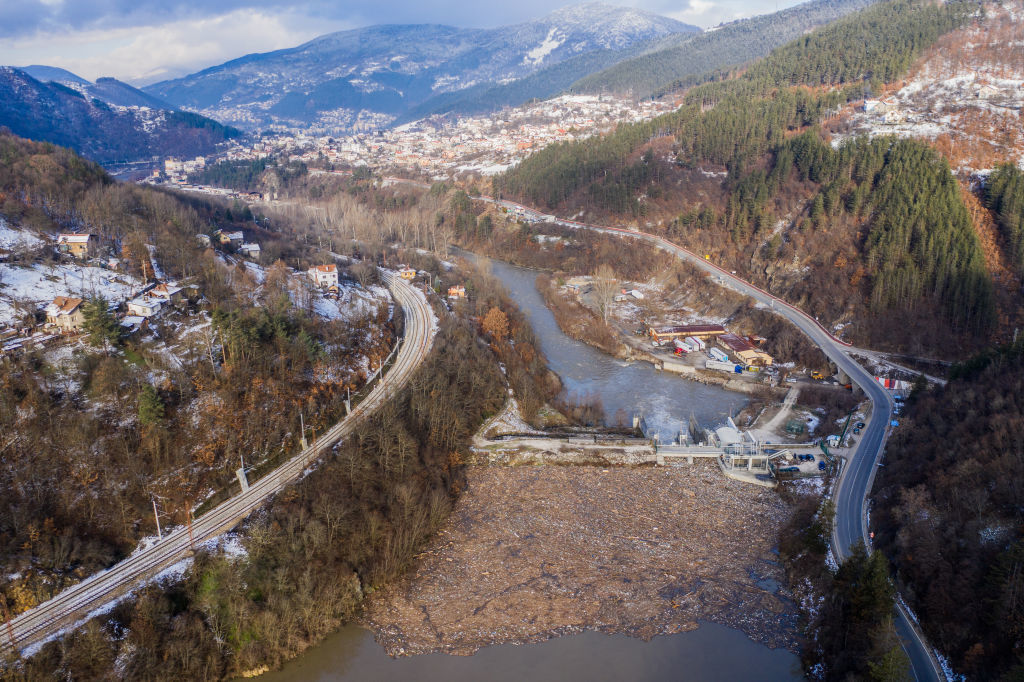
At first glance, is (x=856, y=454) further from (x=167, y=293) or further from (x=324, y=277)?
(x=167, y=293)

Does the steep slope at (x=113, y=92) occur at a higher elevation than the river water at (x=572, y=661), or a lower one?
higher

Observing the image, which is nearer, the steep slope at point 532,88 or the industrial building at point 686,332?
the industrial building at point 686,332

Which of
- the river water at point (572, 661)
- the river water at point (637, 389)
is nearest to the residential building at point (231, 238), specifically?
the river water at point (637, 389)

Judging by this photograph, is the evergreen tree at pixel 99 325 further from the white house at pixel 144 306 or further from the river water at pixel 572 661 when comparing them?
the river water at pixel 572 661

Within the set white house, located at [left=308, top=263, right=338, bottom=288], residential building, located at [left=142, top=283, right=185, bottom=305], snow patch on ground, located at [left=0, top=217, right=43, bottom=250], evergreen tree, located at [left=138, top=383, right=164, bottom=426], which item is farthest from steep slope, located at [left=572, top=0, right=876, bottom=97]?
evergreen tree, located at [left=138, top=383, right=164, bottom=426]

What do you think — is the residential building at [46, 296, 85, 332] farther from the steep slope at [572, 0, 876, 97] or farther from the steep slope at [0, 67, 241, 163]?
the steep slope at [572, 0, 876, 97]

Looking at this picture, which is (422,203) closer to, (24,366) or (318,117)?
(24,366)

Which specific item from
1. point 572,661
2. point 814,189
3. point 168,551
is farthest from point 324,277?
point 814,189
